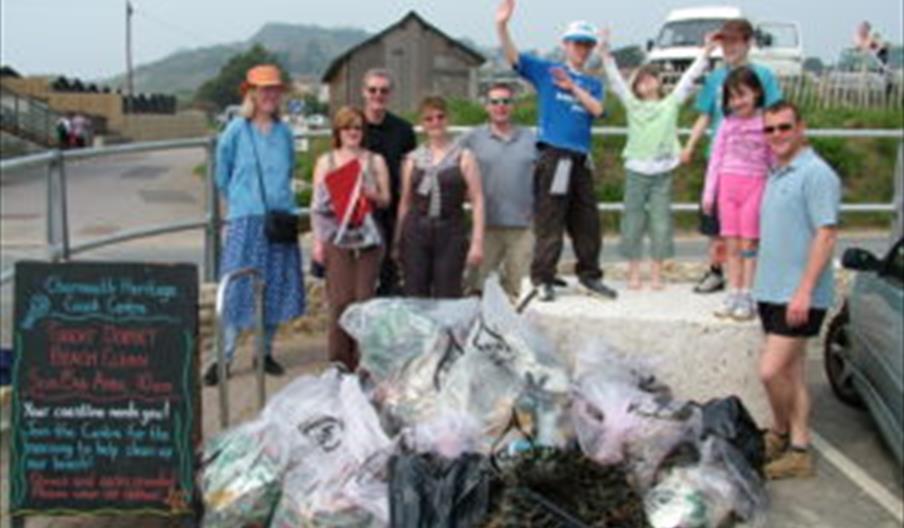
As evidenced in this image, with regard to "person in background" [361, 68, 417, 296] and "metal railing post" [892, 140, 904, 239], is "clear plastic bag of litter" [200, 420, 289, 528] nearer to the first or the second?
"person in background" [361, 68, 417, 296]

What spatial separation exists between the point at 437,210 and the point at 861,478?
2.50 meters

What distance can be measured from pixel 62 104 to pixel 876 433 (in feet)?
192

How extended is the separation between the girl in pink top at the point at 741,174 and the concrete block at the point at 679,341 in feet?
0.46

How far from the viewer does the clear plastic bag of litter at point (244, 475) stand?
15.2ft

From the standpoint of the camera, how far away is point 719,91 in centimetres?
639

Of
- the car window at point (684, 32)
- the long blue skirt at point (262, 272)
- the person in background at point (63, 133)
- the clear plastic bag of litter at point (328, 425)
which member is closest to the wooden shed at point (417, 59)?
the person in background at point (63, 133)

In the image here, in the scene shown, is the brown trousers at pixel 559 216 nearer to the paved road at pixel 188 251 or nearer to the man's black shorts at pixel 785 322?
the man's black shorts at pixel 785 322

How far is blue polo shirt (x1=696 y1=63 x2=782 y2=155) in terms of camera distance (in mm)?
6109

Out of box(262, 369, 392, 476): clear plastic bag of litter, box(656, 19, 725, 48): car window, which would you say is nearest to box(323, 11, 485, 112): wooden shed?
box(656, 19, 725, 48): car window

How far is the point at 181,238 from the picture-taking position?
17.2 meters

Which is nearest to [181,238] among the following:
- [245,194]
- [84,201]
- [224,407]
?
[84,201]

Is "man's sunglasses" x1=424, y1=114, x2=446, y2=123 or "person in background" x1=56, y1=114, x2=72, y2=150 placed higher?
"person in background" x1=56, y1=114, x2=72, y2=150

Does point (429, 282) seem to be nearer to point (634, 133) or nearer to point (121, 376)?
point (634, 133)

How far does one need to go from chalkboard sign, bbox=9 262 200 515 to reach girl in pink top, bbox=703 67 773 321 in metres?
2.85
